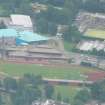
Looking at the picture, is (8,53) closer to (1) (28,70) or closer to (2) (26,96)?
A: (1) (28,70)

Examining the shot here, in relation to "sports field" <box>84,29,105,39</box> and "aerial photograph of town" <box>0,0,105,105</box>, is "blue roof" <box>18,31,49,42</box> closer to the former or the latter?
"aerial photograph of town" <box>0,0,105,105</box>

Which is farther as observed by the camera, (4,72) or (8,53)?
(8,53)

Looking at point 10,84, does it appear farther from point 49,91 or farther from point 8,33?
point 8,33

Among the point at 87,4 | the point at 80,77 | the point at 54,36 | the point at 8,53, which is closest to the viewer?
the point at 80,77

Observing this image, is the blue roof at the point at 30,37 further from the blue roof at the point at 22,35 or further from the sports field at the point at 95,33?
the sports field at the point at 95,33

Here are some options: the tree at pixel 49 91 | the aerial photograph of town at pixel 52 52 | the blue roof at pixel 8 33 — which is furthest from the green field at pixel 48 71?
the blue roof at pixel 8 33

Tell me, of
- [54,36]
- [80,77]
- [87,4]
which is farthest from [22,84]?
[87,4]

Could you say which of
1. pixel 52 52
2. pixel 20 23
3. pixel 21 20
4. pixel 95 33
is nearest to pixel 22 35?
pixel 20 23

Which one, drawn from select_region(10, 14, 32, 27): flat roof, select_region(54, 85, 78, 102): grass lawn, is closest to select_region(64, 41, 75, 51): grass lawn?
select_region(10, 14, 32, 27): flat roof
